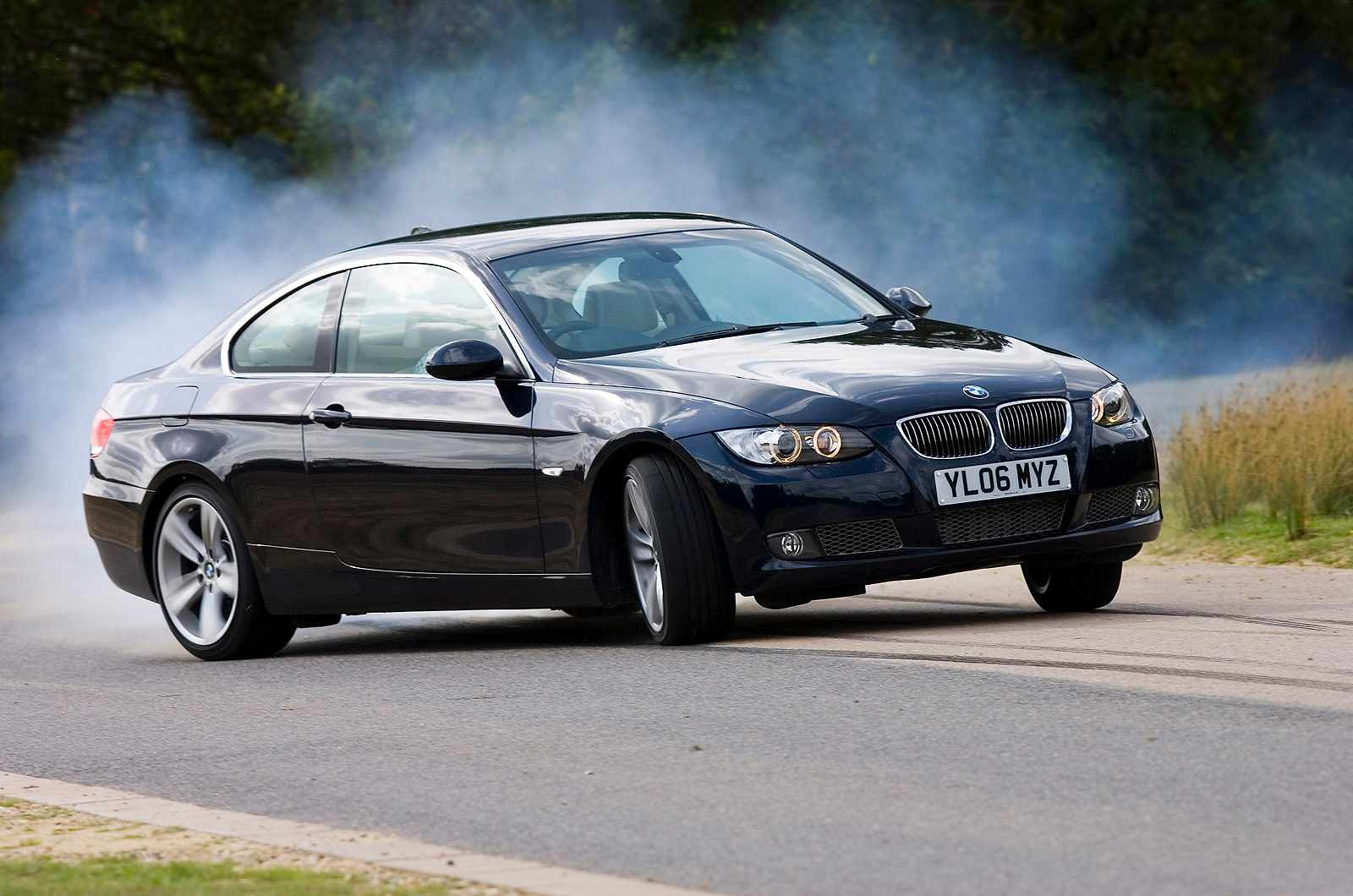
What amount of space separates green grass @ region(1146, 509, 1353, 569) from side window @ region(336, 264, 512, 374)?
13.5ft

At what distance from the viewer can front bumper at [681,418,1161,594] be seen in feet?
25.5

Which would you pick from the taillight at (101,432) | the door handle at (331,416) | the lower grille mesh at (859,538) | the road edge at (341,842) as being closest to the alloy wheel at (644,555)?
the lower grille mesh at (859,538)

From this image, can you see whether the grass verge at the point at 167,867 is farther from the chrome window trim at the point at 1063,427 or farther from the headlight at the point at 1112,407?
the headlight at the point at 1112,407

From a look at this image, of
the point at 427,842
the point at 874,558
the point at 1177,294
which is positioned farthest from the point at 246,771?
the point at 1177,294

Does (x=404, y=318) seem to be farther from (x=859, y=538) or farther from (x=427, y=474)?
(x=859, y=538)

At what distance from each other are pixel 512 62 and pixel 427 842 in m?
22.9

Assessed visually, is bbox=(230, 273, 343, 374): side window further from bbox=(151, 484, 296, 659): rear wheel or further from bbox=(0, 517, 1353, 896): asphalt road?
bbox=(0, 517, 1353, 896): asphalt road

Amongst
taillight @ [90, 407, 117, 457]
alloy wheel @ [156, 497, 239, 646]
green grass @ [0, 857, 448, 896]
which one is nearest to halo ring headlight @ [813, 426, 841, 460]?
alloy wheel @ [156, 497, 239, 646]

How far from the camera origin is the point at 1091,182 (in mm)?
29531

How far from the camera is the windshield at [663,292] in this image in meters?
8.79

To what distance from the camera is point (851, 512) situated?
25.5 ft

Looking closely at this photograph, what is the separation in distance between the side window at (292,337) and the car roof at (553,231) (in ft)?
1.12

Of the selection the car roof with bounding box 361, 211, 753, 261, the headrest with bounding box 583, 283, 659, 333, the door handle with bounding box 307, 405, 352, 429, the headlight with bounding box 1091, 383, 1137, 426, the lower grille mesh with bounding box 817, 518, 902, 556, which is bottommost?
the lower grille mesh with bounding box 817, 518, 902, 556

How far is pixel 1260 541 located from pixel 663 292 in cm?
386
